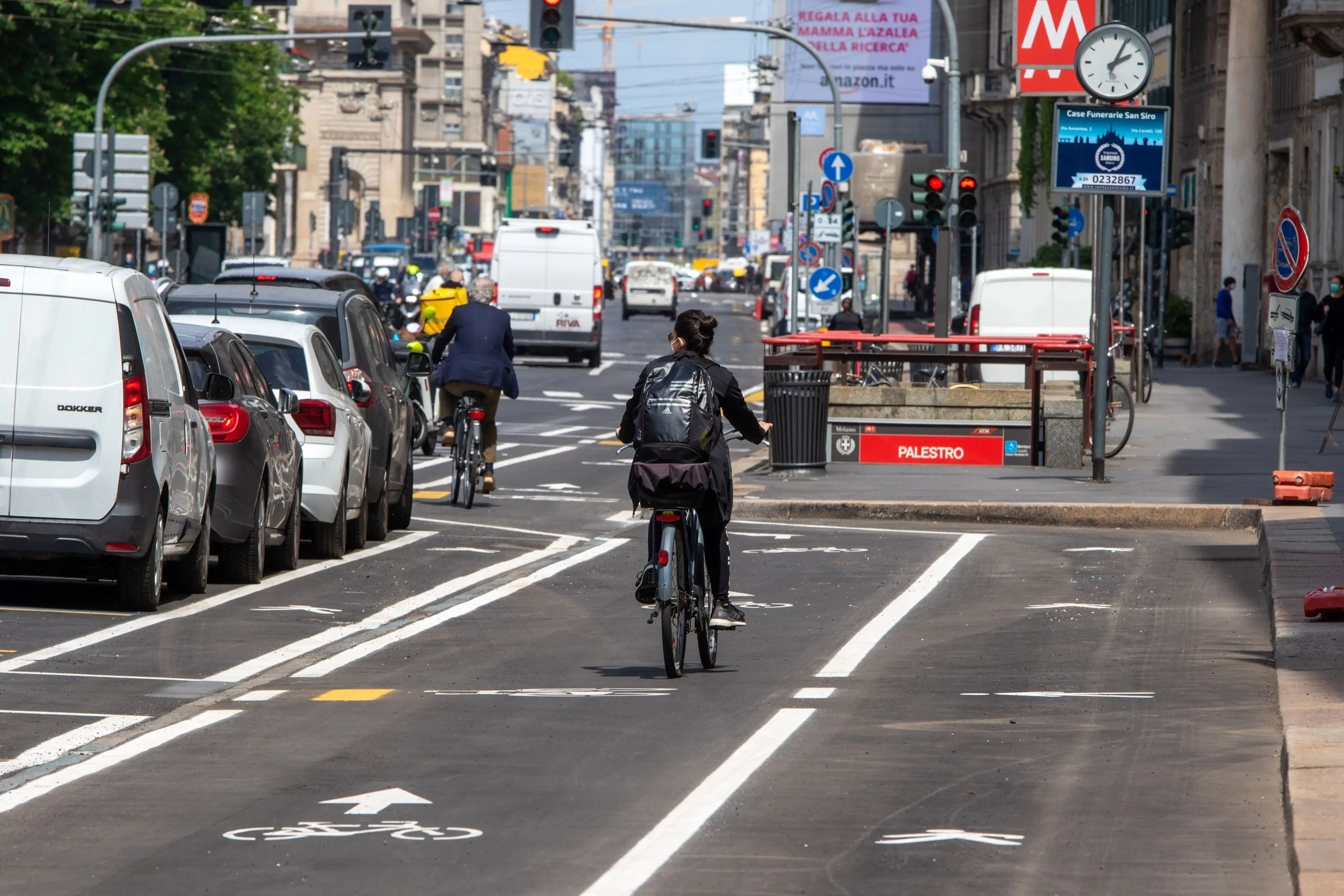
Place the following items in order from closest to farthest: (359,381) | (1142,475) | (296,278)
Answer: (359,381), (296,278), (1142,475)

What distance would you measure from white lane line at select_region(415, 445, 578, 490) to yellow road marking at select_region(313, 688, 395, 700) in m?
Answer: 12.6

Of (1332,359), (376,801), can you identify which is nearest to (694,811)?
(376,801)

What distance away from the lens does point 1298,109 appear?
4841cm

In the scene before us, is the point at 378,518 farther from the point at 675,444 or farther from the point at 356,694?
the point at 356,694

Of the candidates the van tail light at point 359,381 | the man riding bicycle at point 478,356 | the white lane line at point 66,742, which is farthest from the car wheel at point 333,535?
the white lane line at point 66,742

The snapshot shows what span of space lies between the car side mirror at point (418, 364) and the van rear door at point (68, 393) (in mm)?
7439

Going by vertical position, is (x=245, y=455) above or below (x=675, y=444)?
below

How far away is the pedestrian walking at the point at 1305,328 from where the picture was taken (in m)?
42.6

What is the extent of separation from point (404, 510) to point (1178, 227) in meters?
34.6

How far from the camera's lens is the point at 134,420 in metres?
12.5

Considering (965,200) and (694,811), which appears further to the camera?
(965,200)

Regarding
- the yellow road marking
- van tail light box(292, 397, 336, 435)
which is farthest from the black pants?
the yellow road marking

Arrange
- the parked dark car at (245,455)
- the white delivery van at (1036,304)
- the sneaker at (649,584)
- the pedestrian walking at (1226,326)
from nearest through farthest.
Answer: the sneaker at (649,584) < the parked dark car at (245,455) < the white delivery van at (1036,304) < the pedestrian walking at (1226,326)

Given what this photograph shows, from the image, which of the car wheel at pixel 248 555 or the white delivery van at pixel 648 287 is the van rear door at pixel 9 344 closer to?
the car wheel at pixel 248 555
